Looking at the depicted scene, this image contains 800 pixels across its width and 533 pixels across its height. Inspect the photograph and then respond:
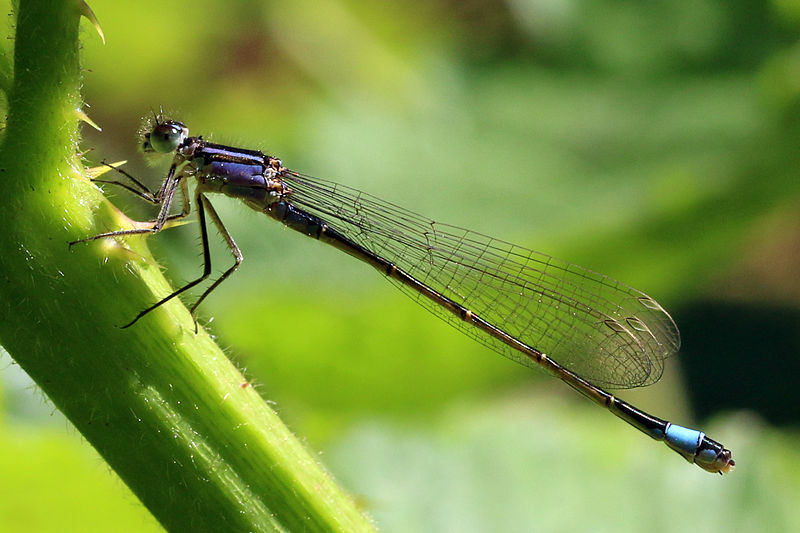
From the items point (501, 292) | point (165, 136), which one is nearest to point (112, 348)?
point (165, 136)

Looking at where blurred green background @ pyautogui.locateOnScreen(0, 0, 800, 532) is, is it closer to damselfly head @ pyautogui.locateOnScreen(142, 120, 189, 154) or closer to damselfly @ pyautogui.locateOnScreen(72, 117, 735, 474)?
damselfly head @ pyautogui.locateOnScreen(142, 120, 189, 154)

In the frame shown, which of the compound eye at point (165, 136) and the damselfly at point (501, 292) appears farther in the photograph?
the damselfly at point (501, 292)

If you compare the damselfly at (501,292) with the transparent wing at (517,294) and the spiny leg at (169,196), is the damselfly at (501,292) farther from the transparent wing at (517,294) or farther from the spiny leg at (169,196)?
the spiny leg at (169,196)

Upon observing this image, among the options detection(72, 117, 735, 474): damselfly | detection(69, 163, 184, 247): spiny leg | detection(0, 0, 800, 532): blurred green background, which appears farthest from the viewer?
detection(0, 0, 800, 532): blurred green background

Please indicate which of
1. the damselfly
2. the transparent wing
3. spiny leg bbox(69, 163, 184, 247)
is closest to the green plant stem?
spiny leg bbox(69, 163, 184, 247)

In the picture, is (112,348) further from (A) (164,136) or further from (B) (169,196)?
(A) (164,136)

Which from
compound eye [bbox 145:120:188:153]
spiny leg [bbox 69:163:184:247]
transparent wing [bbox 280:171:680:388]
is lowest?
transparent wing [bbox 280:171:680:388]

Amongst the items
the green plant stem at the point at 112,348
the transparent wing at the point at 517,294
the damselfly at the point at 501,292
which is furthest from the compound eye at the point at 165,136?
the green plant stem at the point at 112,348
